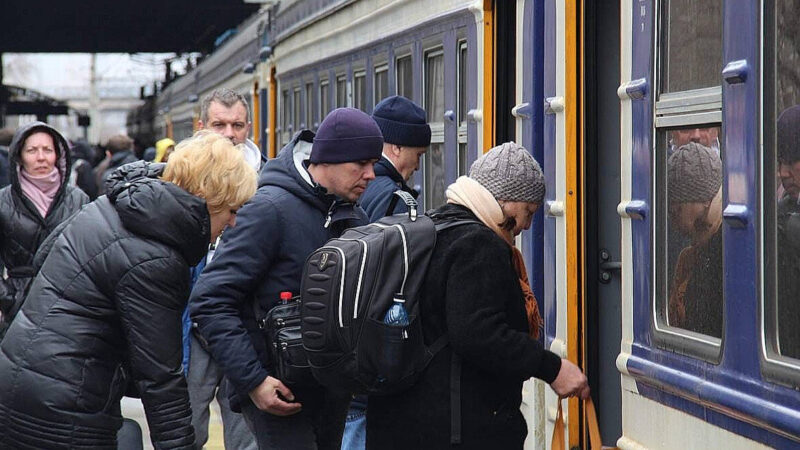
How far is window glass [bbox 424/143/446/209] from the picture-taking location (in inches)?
269

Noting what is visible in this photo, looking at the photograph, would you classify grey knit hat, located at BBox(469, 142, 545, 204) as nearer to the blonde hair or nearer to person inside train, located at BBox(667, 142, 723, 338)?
person inside train, located at BBox(667, 142, 723, 338)

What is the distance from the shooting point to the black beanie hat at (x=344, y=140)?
4461 mm

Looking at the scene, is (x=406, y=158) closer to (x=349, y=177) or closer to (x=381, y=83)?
(x=349, y=177)

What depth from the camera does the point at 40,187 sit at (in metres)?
7.19

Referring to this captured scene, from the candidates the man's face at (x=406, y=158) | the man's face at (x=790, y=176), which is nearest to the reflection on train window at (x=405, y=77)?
the man's face at (x=406, y=158)

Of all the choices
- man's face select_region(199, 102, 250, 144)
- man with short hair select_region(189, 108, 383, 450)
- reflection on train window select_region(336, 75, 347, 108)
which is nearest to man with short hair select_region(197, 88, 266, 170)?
man's face select_region(199, 102, 250, 144)

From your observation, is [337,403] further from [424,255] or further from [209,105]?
[209,105]

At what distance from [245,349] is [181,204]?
0.65m

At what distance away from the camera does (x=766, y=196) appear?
3.22 meters

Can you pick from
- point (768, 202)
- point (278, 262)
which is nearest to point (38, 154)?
point (278, 262)

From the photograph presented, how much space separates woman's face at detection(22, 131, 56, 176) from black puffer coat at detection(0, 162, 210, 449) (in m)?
3.31

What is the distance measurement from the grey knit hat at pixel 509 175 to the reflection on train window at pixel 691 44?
431mm

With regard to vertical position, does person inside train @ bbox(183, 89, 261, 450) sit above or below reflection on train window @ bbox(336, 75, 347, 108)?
below

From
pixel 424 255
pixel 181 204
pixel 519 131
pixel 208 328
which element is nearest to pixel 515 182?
pixel 424 255
